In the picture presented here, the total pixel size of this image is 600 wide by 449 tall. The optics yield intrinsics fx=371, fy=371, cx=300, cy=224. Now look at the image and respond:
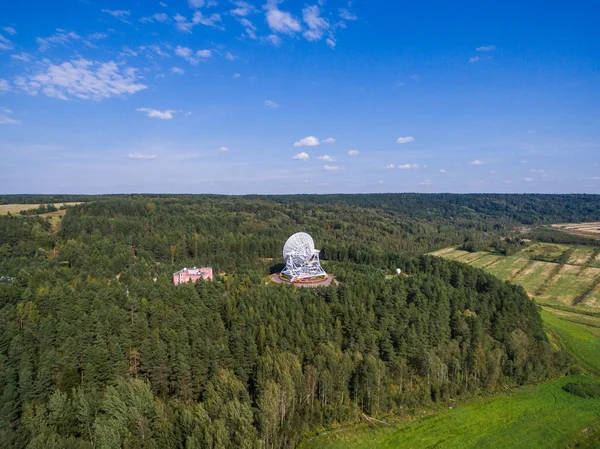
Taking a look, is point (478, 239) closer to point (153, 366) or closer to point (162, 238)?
point (162, 238)

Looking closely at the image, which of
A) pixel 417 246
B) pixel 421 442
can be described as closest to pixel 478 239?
pixel 417 246

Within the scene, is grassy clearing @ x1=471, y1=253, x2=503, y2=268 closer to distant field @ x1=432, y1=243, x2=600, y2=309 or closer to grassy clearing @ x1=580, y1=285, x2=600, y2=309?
distant field @ x1=432, y1=243, x2=600, y2=309

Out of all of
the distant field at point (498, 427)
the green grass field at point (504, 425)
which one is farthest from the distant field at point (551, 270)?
the distant field at point (498, 427)

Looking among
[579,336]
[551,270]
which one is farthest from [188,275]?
[551,270]

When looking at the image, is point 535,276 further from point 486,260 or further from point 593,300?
point 593,300

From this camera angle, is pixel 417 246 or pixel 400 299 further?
pixel 417 246
